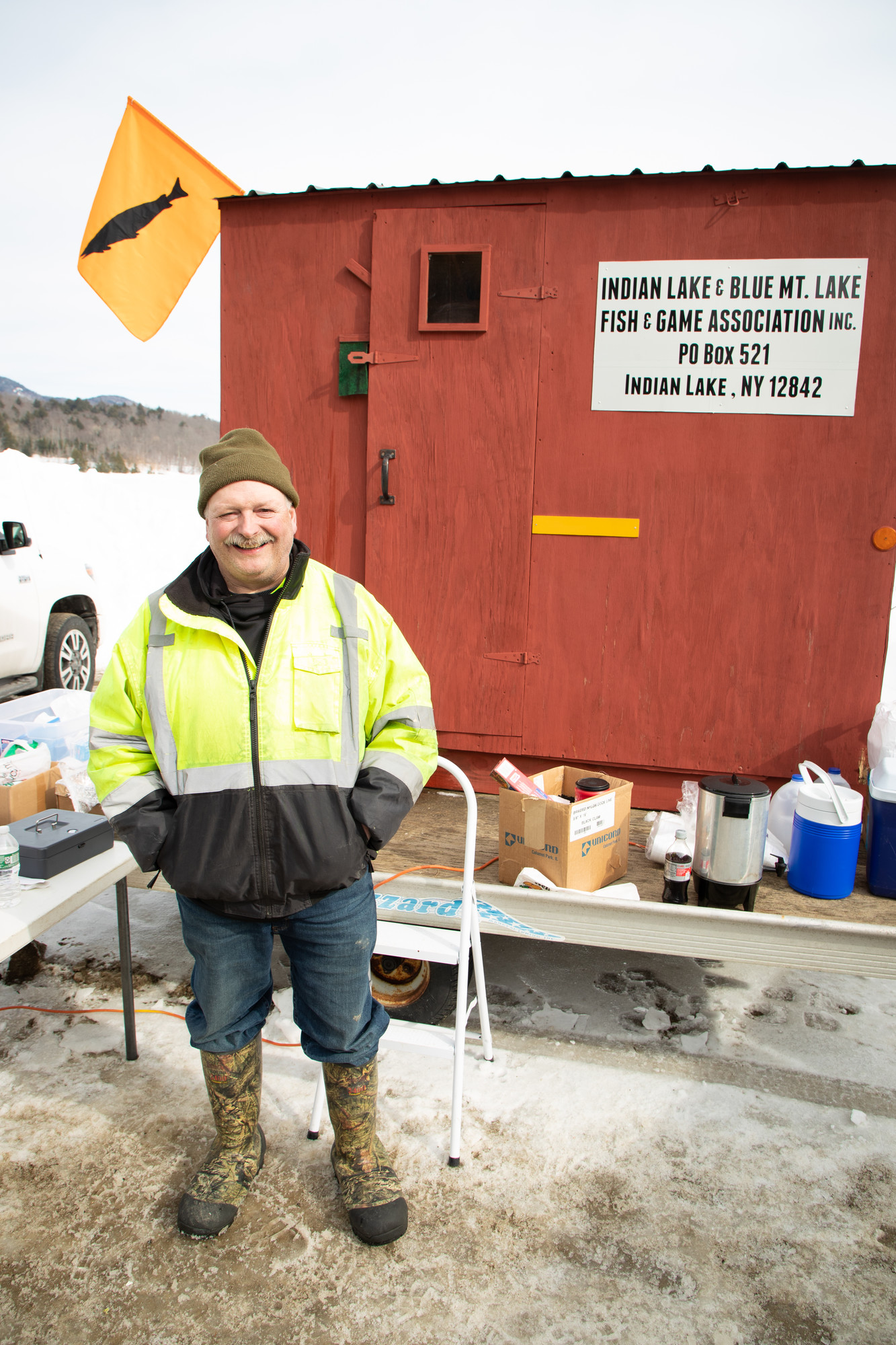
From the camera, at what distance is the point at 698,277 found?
3705mm

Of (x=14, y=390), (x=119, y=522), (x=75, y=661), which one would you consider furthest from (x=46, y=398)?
(x=75, y=661)

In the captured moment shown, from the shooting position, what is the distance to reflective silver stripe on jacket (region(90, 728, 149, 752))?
79.0 inches

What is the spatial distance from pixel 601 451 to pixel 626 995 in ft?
7.82

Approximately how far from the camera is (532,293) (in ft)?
12.6

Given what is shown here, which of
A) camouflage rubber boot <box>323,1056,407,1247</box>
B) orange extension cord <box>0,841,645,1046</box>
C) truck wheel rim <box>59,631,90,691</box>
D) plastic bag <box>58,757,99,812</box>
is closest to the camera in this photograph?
camouflage rubber boot <box>323,1056,407,1247</box>

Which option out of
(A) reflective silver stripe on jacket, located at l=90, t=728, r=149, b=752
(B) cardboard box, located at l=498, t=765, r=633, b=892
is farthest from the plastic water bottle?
(B) cardboard box, located at l=498, t=765, r=633, b=892

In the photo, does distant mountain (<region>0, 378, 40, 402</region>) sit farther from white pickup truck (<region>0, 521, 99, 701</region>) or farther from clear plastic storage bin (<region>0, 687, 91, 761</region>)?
clear plastic storage bin (<region>0, 687, 91, 761</region>)

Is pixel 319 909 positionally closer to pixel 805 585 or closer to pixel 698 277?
pixel 805 585

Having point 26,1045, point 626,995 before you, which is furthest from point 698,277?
point 26,1045

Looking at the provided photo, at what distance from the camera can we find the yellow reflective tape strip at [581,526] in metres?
3.90

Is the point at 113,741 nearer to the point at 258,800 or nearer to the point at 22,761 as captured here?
the point at 258,800

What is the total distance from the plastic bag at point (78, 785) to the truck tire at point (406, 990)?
136cm

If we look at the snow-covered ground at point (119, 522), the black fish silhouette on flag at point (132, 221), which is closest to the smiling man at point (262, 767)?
the black fish silhouette on flag at point (132, 221)

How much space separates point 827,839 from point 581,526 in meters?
1.73
